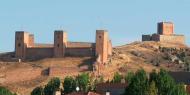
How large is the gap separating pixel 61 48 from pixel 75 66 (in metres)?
6.16

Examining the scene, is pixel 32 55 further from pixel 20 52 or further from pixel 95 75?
pixel 95 75

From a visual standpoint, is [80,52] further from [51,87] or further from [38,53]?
[51,87]

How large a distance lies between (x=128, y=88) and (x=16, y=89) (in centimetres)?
6144

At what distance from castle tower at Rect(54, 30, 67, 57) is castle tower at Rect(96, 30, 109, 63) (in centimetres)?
600

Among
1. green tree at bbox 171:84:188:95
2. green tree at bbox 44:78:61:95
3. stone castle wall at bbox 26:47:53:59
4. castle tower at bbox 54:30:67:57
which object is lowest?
green tree at bbox 44:78:61:95

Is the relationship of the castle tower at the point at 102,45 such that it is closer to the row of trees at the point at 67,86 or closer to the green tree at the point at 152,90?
the row of trees at the point at 67,86

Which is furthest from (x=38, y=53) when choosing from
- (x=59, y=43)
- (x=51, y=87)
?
(x=51, y=87)

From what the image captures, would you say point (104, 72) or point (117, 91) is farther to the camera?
A: point (104, 72)

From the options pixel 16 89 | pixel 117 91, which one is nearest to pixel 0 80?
pixel 16 89

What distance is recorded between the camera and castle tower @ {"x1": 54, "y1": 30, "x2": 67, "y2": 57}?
591ft

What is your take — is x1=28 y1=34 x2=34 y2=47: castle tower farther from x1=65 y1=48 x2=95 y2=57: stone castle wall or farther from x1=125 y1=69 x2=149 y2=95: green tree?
x1=125 y1=69 x2=149 y2=95: green tree

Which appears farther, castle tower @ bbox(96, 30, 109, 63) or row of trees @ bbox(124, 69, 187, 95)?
castle tower @ bbox(96, 30, 109, 63)

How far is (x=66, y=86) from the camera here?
133 m

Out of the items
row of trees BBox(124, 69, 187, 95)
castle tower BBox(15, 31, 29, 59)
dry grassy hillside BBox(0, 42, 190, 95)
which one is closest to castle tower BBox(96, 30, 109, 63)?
dry grassy hillside BBox(0, 42, 190, 95)
